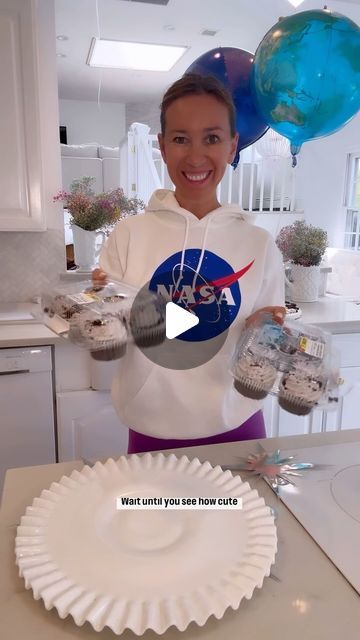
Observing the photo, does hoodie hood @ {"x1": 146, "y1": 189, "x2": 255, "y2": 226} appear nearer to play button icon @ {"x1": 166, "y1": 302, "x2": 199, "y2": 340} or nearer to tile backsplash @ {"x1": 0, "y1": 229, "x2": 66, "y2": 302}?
play button icon @ {"x1": 166, "y1": 302, "x2": 199, "y2": 340}

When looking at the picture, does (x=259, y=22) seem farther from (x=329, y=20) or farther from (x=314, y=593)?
(x=314, y=593)

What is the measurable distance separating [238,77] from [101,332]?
2.47 feet

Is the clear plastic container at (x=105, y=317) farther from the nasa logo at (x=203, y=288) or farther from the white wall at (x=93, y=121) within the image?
the white wall at (x=93, y=121)

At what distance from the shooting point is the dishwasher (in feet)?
5.17

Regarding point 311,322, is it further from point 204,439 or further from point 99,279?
point 99,279

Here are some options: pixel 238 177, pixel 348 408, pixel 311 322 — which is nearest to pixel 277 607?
pixel 311 322

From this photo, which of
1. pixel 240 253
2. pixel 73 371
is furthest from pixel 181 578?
pixel 73 371

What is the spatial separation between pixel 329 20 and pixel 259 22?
226 centimetres

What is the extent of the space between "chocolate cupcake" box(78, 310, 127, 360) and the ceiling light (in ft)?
10.7

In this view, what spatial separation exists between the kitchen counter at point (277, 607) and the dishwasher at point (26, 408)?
1.00m

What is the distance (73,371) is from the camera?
1.67 metres

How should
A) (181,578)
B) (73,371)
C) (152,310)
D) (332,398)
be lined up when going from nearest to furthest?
1. (181,578)
2. (332,398)
3. (152,310)
4. (73,371)

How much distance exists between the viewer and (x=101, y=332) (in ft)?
2.38

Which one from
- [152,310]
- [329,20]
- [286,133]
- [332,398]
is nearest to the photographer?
[332,398]
